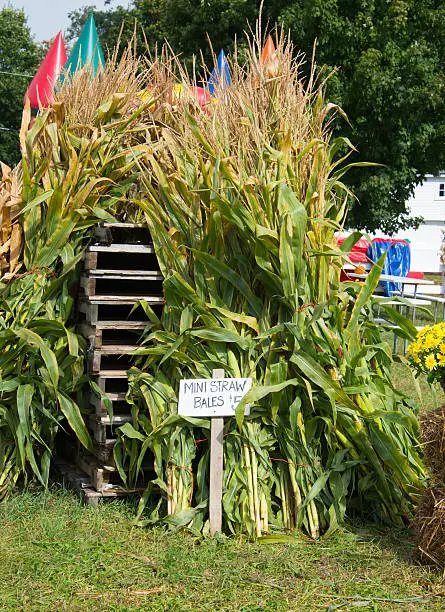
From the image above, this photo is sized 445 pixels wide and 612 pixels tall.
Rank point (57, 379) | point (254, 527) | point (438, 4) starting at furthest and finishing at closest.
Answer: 1. point (438, 4)
2. point (57, 379)
3. point (254, 527)

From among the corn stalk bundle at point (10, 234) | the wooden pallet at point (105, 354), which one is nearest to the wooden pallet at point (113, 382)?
the wooden pallet at point (105, 354)

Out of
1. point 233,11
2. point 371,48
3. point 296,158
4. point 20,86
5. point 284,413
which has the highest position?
point 20,86

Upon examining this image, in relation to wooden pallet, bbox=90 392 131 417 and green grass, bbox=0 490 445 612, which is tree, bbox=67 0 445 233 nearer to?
wooden pallet, bbox=90 392 131 417

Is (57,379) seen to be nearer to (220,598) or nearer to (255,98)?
(220,598)

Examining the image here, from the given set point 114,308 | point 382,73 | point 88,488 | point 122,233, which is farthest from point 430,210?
point 88,488

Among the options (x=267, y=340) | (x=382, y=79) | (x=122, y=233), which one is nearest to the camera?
(x=267, y=340)

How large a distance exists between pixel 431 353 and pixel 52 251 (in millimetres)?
2351

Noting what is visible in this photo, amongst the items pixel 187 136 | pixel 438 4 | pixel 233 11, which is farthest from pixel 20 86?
pixel 187 136

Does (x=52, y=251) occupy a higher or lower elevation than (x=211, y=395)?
higher

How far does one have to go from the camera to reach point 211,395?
4.69 meters

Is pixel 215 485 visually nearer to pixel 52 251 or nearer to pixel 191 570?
pixel 191 570

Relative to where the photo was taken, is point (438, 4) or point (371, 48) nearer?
point (371, 48)

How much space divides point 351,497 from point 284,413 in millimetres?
667

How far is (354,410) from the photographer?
4629mm
